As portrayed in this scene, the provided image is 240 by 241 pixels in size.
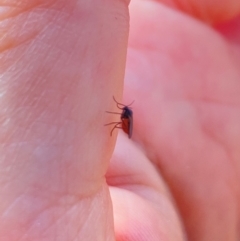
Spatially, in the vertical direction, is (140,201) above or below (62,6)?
below

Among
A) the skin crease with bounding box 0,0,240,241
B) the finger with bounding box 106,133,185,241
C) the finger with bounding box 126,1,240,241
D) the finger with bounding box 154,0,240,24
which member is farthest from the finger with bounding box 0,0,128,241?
the finger with bounding box 154,0,240,24

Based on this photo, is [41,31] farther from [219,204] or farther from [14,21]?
[219,204]

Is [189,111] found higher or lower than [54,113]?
higher

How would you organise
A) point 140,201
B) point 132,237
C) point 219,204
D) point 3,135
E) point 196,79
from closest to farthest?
1. point 3,135
2. point 132,237
3. point 140,201
4. point 219,204
5. point 196,79

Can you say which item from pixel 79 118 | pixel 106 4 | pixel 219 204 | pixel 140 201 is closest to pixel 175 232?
pixel 140 201

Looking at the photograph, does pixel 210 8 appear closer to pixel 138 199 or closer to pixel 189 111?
pixel 189 111

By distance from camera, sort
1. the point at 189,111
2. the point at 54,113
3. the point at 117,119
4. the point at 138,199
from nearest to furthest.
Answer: the point at 54,113, the point at 117,119, the point at 138,199, the point at 189,111

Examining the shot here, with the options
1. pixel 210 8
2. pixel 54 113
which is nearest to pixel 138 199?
pixel 54 113

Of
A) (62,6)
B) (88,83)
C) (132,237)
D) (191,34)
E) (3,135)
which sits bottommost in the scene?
(132,237)
